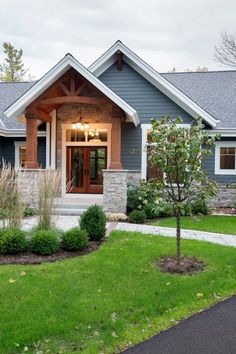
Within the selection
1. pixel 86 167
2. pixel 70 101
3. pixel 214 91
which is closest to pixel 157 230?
pixel 70 101

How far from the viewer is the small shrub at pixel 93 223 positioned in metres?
7.03

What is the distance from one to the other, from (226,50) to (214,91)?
9086 mm

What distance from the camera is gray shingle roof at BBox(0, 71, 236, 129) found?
13.6 meters

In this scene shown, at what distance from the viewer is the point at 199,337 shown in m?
3.58

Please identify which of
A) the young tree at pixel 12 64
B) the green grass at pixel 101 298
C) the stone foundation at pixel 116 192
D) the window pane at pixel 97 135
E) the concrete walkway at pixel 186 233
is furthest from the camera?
the young tree at pixel 12 64

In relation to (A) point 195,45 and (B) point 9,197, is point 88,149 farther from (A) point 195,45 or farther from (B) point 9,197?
(A) point 195,45

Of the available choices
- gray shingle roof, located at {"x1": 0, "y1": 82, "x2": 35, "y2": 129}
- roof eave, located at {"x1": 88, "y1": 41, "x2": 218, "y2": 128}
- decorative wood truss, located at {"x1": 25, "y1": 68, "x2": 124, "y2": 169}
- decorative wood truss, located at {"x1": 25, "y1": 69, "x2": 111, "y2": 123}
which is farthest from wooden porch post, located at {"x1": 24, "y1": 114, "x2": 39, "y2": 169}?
roof eave, located at {"x1": 88, "y1": 41, "x2": 218, "y2": 128}

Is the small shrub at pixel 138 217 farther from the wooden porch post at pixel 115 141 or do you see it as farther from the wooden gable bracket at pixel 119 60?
the wooden gable bracket at pixel 119 60

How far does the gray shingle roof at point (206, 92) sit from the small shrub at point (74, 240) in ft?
26.3

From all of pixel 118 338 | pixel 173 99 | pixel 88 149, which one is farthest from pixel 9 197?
pixel 173 99

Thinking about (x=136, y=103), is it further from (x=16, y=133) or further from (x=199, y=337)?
(x=199, y=337)

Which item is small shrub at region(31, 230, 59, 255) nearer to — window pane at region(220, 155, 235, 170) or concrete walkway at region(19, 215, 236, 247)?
concrete walkway at region(19, 215, 236, 247)

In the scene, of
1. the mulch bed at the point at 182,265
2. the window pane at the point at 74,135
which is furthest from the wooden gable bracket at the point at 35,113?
the mulch bed at the point at 182,265

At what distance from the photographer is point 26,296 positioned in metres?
4.39
